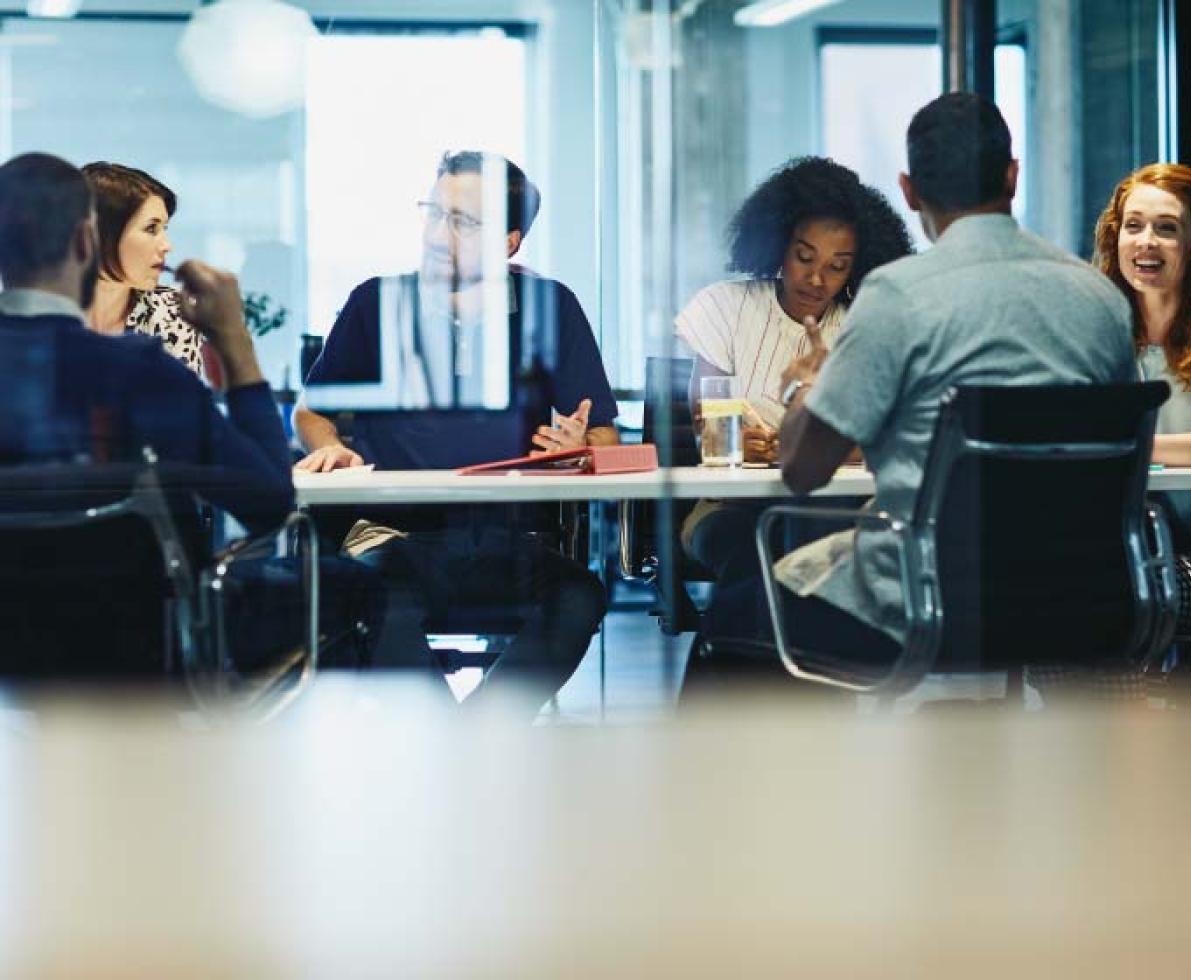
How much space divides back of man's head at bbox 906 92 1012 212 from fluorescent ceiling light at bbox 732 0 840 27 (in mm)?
234

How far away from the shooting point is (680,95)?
9.77ft

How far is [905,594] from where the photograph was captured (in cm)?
277

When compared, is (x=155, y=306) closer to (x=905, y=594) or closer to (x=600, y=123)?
(x=600, y=123)

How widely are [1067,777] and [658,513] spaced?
734 mm

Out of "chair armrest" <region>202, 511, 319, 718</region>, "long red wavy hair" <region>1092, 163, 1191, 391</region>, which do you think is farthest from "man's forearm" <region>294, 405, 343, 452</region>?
"long red wavy hair" <region>1092, 163, 1191, 391</region>

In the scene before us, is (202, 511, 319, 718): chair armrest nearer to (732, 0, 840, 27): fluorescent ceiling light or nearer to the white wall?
the white wall

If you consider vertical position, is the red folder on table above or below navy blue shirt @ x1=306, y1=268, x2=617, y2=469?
below

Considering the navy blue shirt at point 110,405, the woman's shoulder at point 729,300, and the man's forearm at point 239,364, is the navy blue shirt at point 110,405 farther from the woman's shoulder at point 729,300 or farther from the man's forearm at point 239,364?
the woman's shoulder at point 729,300

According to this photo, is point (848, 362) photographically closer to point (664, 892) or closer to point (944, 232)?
point (944, 232)

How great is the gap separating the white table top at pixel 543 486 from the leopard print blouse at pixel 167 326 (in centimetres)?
27

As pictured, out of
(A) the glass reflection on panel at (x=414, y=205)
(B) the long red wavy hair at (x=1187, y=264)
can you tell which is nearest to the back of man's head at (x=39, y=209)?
(A) the glass reflection on panel at (x=414, y=205)

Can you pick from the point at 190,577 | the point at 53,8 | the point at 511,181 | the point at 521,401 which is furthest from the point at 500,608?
the point at 53,8

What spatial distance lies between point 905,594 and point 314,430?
2.98 feet

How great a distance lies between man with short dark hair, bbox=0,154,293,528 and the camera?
273 cm
